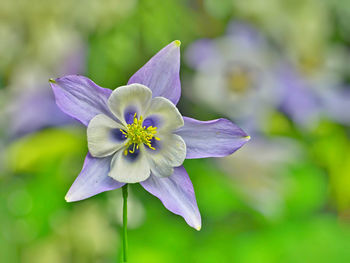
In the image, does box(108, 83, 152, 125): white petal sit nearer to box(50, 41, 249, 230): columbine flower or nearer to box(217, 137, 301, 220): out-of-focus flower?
box(50, 41, 249, 230): columbine flower

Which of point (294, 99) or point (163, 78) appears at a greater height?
point (163, 78)

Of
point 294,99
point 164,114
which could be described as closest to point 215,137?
point 164,114

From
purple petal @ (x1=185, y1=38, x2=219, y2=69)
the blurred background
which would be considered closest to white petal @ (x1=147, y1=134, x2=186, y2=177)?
the blurred background

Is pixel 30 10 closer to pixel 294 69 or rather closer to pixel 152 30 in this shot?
pixel 152 30

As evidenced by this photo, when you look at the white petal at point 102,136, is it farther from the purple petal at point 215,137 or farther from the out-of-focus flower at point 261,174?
the out-of-focus flower at point 261,174

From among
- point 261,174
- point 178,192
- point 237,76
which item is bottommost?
point 261,174

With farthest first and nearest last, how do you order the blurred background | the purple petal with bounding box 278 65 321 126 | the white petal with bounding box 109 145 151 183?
the purple petal with bounding box 278 65 321 126, the blurred background, the white petal with bounding box 109 145 151 183

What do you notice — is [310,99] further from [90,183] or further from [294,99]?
[90,183]

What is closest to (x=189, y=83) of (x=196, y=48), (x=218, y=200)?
(x=196, y=48)
